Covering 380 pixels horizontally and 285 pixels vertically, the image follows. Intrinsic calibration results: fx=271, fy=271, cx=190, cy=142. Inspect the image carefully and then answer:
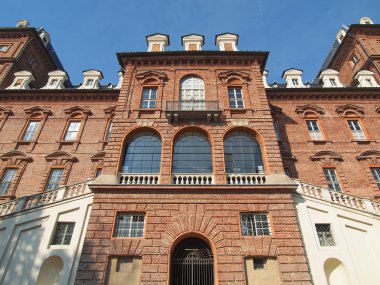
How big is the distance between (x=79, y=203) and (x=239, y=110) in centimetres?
1108

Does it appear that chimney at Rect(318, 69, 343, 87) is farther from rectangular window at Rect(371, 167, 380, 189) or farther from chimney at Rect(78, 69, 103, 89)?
chimney at Rect(78, 69, 103, 89)

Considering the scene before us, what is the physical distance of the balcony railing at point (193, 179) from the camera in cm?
1450

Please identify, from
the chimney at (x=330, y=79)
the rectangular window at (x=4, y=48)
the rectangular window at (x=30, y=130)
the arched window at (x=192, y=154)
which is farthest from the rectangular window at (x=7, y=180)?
the chimney at (x=330, y=79)

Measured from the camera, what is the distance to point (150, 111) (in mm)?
17766

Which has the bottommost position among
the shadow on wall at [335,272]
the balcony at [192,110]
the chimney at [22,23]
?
the shadow on wall at [335,272]

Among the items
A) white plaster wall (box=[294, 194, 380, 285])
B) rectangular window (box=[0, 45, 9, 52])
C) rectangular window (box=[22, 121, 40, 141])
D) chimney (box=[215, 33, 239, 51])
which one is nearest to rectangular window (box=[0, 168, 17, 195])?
rectangular window (box=[22, 121, 40, 141])

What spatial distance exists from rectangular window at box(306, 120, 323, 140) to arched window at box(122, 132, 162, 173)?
41.8 ft

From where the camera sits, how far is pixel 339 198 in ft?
48.1

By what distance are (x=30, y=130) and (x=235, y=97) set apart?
16869 mm

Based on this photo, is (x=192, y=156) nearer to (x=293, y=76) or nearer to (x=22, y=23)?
(x=293, y=76)

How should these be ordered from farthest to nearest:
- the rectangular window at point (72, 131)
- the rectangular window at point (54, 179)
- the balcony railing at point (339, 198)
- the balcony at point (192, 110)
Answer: the rectangular window at point (72, 131) → the rectangular window at point (54, 179) → the balcony at point (192, 110) → the balcony railing at point (339, 198)

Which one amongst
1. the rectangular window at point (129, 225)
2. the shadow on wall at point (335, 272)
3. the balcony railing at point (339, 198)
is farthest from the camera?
the balcony railing at point (339, 198)

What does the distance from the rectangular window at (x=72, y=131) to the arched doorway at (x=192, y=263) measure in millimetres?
13654

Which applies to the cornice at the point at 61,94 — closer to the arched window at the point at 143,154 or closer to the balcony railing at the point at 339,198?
the arched window at the point at 143,154
